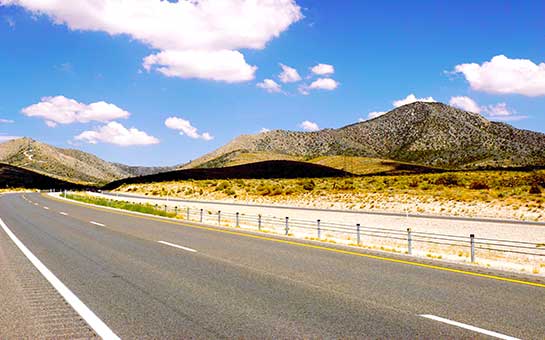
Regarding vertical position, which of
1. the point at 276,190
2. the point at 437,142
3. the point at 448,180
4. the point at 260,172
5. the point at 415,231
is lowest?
the point at 415,231

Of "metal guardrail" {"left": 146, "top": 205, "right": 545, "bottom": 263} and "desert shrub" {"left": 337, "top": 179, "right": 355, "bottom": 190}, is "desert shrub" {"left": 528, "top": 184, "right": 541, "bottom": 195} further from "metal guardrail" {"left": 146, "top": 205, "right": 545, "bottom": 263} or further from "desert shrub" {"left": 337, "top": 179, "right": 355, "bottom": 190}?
"desert shrub" {"left": 337, "top": 179, "right": 355, "bottom": 190}

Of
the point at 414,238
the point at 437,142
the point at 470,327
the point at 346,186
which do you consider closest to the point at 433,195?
the point at 346,186

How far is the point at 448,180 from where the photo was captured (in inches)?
2231

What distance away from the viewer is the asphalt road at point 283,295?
586 centimetres

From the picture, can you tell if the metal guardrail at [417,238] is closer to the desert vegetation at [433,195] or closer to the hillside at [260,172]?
the desert vegetation at [433,195]

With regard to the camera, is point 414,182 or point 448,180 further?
point 414,182

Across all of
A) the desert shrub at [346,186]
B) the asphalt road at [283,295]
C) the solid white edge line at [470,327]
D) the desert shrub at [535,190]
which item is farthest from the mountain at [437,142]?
the solid white edge line at [470,327]

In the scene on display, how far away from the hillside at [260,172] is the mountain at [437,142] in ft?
101

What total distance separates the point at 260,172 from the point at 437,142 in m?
68.9

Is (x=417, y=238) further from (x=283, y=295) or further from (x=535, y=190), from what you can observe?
(x=535, y=190)

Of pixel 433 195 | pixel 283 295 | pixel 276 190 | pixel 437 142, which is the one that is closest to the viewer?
pixel 283 295

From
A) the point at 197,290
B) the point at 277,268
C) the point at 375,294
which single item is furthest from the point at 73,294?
the point at 375,294

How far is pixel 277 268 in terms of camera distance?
10594mm

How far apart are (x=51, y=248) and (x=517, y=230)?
2350 centimetres
